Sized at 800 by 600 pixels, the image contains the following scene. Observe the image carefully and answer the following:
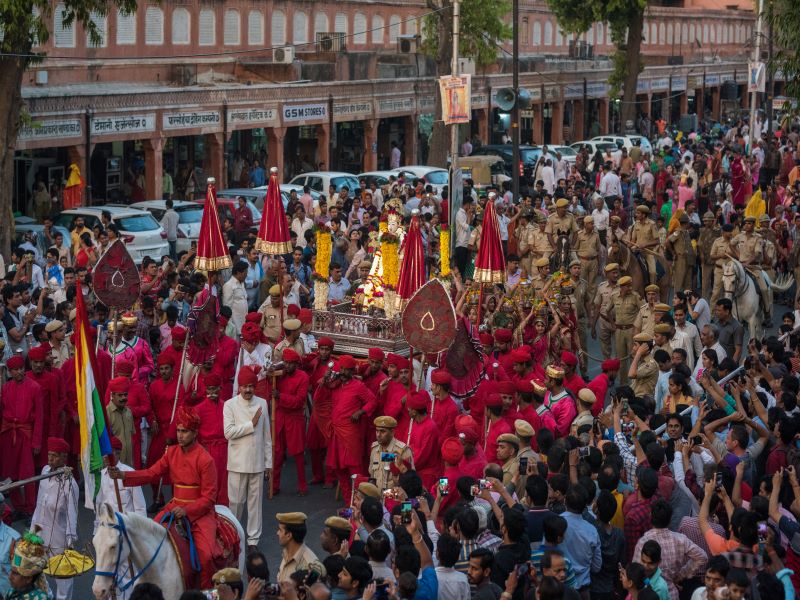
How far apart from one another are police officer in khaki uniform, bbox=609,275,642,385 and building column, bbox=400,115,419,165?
2513 centimetres

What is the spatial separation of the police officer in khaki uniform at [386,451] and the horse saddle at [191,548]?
1.56 metres

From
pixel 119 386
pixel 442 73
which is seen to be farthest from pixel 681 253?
pixel 442 73

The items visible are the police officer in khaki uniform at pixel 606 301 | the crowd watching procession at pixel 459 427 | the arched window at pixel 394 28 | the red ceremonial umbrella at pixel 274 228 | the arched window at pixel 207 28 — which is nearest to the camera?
the crowd watching procession at pixel 459 427

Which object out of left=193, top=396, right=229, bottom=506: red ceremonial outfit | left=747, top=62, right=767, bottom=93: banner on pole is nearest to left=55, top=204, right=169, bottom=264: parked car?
left=193, top=396, right=229, bottom=506: red ceremonial outfit

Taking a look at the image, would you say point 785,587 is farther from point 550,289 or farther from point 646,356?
point 550,289

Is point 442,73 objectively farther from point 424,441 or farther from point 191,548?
point 191,548

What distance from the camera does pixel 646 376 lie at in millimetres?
13617

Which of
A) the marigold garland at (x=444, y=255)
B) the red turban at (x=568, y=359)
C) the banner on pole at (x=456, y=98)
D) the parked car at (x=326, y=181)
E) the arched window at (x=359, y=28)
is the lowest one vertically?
the red turban at (x=568, y=359)

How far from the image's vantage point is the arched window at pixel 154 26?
38375 mm

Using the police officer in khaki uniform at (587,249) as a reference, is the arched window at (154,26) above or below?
above

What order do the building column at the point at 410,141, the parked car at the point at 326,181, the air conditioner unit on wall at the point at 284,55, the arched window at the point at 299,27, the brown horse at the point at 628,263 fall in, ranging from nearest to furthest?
1. the brown horse at the point at 628,263
2. the parked car at the point at 326,181
3. the air conditioner unit on wall at the point at 284,55
4. the building column at the point at 410,141
5. the arched window at the point at 299,27

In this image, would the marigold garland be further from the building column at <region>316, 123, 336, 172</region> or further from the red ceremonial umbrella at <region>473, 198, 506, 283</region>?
the building column at <region>316, 123, 336, 172</region>

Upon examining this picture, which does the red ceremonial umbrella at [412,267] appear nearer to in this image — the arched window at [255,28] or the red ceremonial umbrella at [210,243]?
the red ceremonial umbrella at [210,243]

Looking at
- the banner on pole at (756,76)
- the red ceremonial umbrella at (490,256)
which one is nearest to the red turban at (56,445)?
the red ceremonial umbrella at (490,256)
